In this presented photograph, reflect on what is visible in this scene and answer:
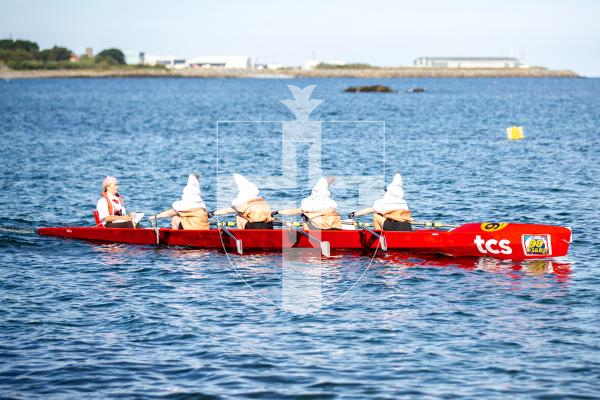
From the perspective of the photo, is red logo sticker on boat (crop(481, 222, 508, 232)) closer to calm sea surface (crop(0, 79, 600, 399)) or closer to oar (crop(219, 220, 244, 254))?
calm sea surface (crop(0, 79, 600, 399))

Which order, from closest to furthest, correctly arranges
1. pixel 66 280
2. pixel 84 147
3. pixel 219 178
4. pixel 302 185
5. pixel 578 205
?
pixel 66 280
pixel 578 205
pixel 302 185
pixel 219 178
pixel 84 147

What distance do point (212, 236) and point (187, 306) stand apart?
5.23 m

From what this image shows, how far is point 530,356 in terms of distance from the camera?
15.5 m

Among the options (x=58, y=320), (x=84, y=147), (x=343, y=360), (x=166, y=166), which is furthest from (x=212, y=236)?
(x=84, y=147)

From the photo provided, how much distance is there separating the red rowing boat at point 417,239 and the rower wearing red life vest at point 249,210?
444 mm

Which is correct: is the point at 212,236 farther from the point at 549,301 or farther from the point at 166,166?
the point at 166,166

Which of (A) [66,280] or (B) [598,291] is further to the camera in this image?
(A) [66,280]

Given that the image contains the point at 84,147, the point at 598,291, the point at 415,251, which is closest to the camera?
the point at 598,291

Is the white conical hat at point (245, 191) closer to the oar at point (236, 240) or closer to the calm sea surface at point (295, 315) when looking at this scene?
the oar at point (236, 240)

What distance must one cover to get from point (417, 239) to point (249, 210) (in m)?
4.56

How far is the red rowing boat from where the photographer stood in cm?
2166

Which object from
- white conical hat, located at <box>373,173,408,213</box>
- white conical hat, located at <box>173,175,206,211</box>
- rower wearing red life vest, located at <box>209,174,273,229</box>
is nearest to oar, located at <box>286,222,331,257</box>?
rower wearing red life vest, located at <box>209,174,273,229</box>

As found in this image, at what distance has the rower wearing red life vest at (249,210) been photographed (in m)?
23.5

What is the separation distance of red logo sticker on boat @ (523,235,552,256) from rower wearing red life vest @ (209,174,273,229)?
22.2 ft
